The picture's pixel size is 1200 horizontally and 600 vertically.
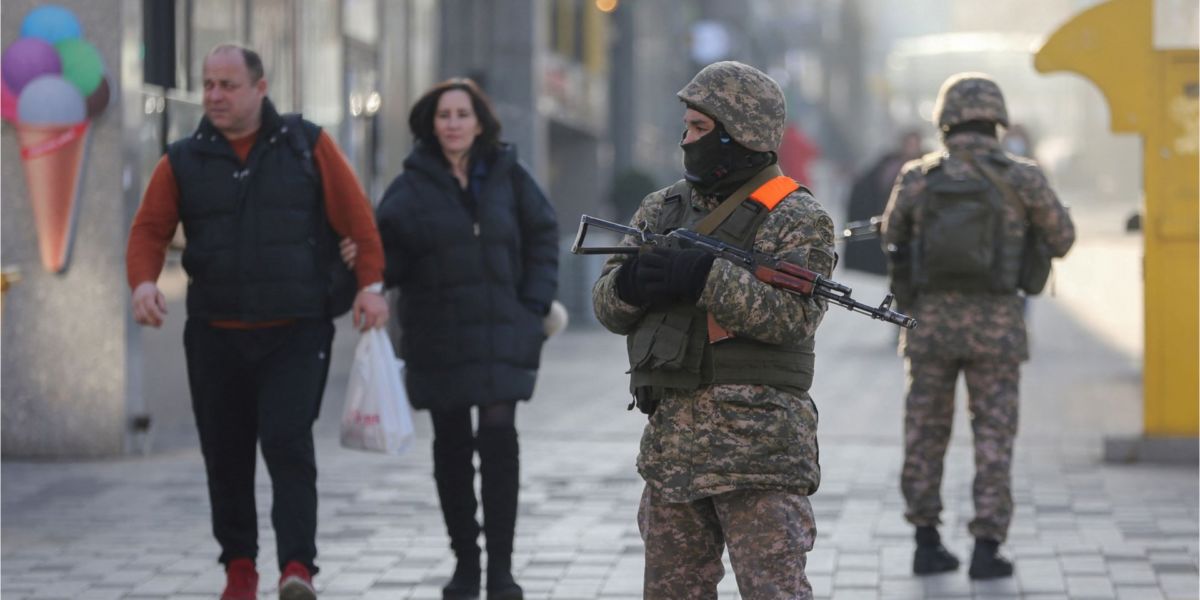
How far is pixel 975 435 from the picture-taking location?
23.5 ft

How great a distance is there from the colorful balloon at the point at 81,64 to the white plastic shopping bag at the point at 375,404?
4150 mm

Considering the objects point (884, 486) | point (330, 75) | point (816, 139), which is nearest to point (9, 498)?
point (884, 486)

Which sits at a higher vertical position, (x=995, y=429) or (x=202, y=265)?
(x=202, y=265)

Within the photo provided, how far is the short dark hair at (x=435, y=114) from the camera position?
677 centimetres

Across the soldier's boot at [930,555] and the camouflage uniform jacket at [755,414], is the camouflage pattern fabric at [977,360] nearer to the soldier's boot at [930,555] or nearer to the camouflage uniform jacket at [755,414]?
the soldier's boot at [930,555]

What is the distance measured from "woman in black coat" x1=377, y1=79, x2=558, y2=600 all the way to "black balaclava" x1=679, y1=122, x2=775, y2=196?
87.5 inches

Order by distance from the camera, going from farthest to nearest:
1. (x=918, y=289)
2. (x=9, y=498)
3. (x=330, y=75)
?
(x=330, y=75) < (x=9, y=498) < (x=918, y=289)

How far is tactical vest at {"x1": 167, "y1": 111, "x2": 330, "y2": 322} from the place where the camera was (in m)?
6.23

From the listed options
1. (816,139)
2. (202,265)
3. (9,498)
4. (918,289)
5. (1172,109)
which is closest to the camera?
(202,265)

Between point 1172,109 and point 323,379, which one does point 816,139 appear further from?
point 323,379

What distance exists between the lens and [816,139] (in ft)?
209

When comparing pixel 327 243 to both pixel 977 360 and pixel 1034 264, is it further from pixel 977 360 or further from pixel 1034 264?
pixel 1034 264

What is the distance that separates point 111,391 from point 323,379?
164 inches

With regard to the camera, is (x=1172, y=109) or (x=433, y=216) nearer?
(x=433, y=216)
